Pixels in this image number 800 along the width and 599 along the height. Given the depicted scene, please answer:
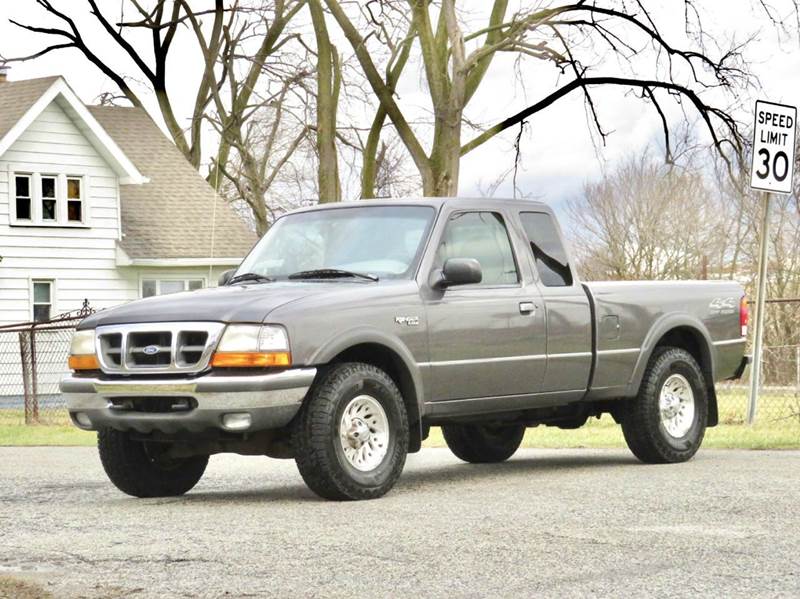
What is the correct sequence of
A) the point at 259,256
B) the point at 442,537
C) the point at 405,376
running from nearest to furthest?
the point at 442,537 → the point at 405,376 → the point at 259,256

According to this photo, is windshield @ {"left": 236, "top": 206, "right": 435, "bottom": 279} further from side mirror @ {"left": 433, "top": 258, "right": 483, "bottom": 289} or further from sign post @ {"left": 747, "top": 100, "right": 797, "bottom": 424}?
sign post @ {"left": 747, "top": 100, "right": 797, "bottom": 424}

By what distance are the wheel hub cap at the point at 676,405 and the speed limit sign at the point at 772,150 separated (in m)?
4.05

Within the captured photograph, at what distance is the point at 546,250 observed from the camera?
39.1 feet

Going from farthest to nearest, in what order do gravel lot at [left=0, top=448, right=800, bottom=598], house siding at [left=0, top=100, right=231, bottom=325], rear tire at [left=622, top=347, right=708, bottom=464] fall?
house siding at [left=0, top=100, right=231, bottom=325] < rear tire at [left=622, top=347, right=708, bottom=464] < gravel lot at [left=0, top=448, right=800, bottom=598]

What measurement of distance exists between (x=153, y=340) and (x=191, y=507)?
1140 mm

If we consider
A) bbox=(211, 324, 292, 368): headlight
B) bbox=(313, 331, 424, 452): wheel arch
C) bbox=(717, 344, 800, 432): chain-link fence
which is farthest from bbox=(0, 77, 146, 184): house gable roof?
bbox=(211, 324, 292, 368): headlight

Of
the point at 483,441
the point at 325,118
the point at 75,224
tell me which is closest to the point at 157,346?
the point at 483,441

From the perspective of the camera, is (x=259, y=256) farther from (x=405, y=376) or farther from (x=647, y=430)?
(x=647, y=430)

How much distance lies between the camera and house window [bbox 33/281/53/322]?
32.1 m

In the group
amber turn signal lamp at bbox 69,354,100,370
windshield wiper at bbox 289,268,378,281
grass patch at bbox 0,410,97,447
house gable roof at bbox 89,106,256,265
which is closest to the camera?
amber turn signal lamp at bbox 69,354,100,370

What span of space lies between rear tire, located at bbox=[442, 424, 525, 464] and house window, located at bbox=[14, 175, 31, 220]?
20.7 meters

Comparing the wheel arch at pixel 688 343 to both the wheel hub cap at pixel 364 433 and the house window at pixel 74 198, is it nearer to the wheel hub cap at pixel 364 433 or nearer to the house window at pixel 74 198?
the wheel hub cap at pixel 364 433

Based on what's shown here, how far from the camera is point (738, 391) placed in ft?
80.6

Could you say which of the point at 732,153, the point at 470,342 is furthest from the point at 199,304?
the point at 732,153
